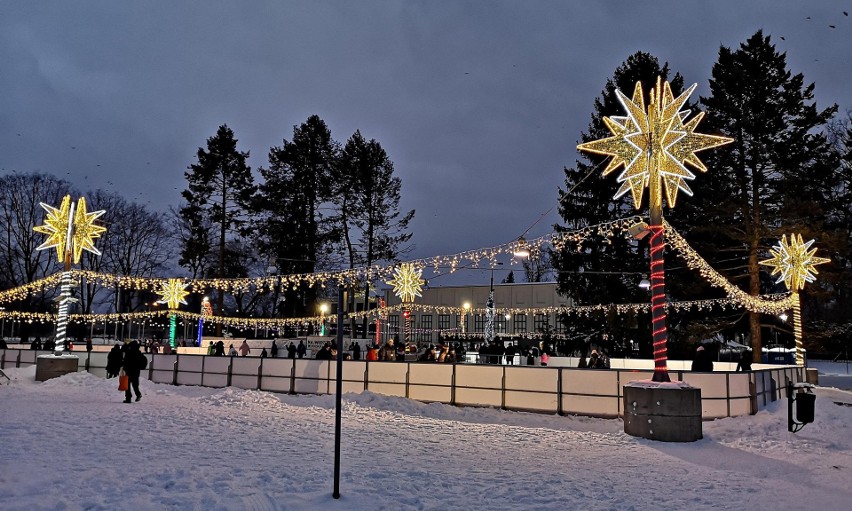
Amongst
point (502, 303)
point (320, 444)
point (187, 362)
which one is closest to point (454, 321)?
point (502, 303)

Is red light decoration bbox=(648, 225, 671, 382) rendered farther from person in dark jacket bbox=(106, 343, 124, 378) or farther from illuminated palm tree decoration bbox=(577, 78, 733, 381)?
person in dark jacket bbox=(106, 343, 124, 378)

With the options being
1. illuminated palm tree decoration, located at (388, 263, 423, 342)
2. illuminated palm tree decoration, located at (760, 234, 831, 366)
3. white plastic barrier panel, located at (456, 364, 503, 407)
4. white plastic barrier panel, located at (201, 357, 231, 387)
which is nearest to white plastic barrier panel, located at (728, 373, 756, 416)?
white plastic barrier panel, located at (456, 364, 503, 407)

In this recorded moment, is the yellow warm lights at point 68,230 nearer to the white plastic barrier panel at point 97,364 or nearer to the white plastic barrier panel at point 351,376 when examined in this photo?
the white plastic barrier panel at point 97,364

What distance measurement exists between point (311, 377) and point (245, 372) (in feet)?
8.48

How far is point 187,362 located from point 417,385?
9045 mm

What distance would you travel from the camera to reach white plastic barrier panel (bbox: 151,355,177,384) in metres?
22.1

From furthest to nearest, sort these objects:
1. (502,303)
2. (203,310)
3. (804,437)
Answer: (502,303)
(203,310)
(804,437)

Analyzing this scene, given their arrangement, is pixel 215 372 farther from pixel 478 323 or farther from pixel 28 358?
pixel 478 323

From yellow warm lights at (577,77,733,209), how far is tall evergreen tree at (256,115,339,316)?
134 ft

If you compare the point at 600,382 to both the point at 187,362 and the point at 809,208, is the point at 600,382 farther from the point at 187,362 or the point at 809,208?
the point at 809,208

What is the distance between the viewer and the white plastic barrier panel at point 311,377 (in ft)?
63.0

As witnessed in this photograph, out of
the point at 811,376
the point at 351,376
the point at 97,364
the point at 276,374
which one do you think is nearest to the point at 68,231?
the point at 97,364

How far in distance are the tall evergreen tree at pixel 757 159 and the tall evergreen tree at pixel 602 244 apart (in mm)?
3883

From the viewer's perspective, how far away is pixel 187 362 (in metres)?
21.7
